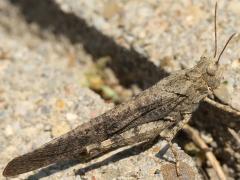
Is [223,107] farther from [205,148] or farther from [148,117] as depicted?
[148,117]

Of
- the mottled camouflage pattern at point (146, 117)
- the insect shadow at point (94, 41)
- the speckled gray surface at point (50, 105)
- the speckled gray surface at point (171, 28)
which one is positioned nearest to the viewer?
the mottled camouflage pattern at point (146, 117)

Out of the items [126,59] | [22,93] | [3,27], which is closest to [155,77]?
[126,59]

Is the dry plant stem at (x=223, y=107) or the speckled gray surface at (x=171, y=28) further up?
the speckled gray surface at (x=171, y=28)

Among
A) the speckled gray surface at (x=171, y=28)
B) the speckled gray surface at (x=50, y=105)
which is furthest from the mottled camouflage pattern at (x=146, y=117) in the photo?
the speckled gray surface at (x=171, y=28)

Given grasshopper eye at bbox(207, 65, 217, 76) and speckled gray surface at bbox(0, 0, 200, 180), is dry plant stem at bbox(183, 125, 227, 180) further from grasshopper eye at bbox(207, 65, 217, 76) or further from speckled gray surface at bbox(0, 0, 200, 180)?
grasshopper eye at bbox(207, 65, 217, 76)

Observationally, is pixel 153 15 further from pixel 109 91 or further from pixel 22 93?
pixel 22 93

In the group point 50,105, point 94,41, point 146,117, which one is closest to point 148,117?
point 146,117

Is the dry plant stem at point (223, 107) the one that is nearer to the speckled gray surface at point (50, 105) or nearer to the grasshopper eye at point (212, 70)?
the grasshopper eye at point (212, 70)
